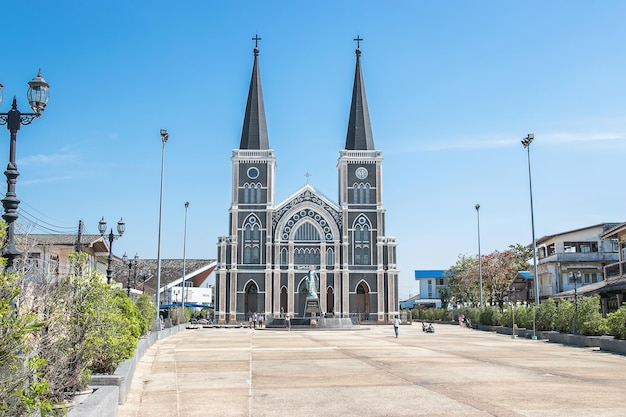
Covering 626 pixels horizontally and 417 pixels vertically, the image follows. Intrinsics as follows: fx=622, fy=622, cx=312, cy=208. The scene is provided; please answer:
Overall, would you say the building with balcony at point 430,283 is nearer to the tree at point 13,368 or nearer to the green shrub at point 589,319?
the green shrub at point 589,319

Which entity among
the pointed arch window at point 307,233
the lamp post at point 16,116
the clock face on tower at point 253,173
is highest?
the clock face on tower at point 253,173

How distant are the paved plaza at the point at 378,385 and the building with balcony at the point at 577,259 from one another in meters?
39.6

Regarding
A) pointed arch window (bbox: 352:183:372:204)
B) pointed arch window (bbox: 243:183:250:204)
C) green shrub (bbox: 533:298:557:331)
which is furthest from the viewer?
pointed arch window (bbox: 352:183:372:204)

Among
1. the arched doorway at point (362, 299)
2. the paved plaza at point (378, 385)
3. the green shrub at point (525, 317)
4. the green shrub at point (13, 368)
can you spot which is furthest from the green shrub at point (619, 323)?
the arched doorway at point (362, 299)

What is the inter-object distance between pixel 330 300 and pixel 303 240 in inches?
309

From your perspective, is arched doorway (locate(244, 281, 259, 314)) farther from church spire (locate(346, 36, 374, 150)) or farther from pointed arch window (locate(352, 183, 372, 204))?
church spire (locate(346, 36, 374, 150))

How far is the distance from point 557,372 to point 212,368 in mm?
9038

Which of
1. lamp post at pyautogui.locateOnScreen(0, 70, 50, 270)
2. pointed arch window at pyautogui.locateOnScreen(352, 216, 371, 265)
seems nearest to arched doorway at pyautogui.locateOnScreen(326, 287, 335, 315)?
pointed arch window at pyautogui.locateOnScreen(352, 216, 371, 265)

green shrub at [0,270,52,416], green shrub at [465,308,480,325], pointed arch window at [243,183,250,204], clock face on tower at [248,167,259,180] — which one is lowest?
green shrub at [465,308,480,325]

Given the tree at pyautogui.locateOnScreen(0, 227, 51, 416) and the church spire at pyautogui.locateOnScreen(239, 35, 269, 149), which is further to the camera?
the church spire at pyautogui.locateOnScreen(239, 35, 269, 149)

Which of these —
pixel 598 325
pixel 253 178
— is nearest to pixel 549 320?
pixel 598 325

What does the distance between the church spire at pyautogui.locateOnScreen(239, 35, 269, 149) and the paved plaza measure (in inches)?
2199

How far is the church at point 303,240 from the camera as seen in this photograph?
7188cm

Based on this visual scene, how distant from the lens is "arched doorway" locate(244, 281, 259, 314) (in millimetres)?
71875
